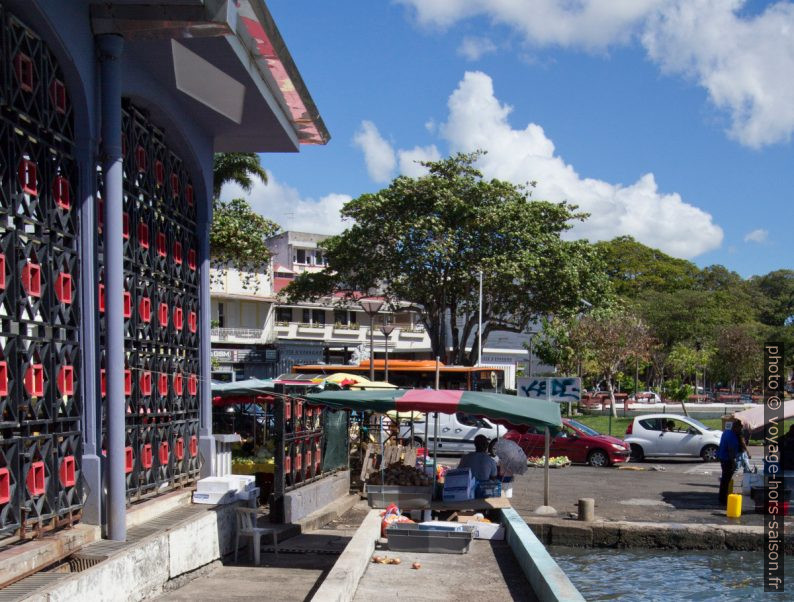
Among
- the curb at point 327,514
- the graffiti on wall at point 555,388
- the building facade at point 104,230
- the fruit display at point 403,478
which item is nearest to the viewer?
the building facade at point 104,230

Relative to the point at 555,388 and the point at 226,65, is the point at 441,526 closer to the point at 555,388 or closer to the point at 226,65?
the point at 226,65

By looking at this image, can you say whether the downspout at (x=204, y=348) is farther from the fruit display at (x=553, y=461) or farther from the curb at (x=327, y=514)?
the fruit display at (x=553, y=461)

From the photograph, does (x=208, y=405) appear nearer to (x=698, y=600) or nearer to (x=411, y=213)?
(x=698, y=600)

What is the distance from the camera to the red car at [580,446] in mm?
27984

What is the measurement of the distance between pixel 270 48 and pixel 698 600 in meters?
8.84

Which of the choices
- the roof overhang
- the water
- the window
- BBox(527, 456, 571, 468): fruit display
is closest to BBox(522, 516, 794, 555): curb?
the water

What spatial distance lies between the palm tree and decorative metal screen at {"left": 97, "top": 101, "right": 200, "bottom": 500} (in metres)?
19.3

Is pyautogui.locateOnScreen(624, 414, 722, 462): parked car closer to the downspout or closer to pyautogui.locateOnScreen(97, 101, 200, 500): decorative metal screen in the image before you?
the downspout

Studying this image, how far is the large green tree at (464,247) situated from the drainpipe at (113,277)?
33.1m

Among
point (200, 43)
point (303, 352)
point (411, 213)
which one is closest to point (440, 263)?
point (411, 213)

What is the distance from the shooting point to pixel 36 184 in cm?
813

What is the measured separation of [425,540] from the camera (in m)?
12.0

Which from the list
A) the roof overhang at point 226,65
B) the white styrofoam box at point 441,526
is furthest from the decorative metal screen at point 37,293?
the white styrofoam box at point 441,526

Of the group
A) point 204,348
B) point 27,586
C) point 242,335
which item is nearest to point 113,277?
point 27,586
